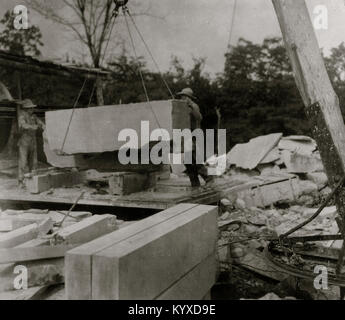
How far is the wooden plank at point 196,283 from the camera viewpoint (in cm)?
318

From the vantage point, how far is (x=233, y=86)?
1825cm

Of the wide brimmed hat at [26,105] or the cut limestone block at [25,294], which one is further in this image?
the wide brimmed hat at [26,105]

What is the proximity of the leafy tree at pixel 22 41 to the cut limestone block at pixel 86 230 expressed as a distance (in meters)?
14.4

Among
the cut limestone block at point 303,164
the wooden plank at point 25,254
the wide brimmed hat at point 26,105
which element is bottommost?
the wooden plank at point 25,254

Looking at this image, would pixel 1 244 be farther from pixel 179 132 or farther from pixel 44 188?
pixel 44 188

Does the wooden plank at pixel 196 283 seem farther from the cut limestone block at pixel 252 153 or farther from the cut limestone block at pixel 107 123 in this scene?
the cut limestone block at pixel 252 153

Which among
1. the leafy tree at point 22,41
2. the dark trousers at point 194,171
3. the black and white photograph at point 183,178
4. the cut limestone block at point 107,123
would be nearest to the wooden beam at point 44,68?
the black and white photograph at point 183,178

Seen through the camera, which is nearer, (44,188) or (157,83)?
(44,188)

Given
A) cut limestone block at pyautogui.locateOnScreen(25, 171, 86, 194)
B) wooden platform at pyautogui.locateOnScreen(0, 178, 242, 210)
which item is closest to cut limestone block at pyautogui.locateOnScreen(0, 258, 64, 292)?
wooden platform at pyautogui.locateOnScreen(0, 178, 242, 210)

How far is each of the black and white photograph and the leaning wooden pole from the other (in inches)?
0.4
